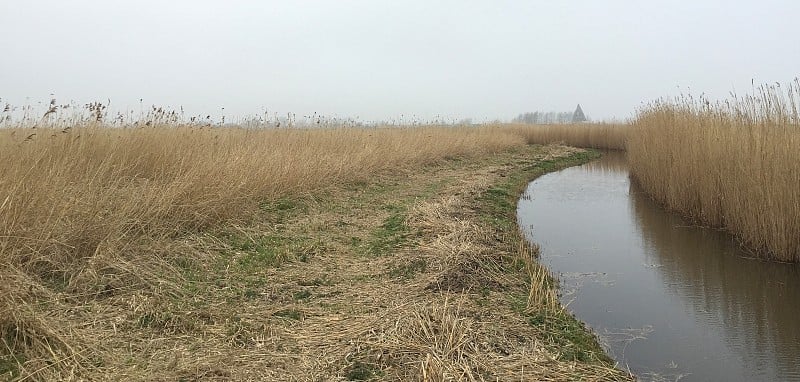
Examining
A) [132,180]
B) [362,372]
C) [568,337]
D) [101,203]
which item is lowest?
[568,337]

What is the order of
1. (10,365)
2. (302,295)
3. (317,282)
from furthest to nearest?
(317,282) → (302,295) → (10,365)

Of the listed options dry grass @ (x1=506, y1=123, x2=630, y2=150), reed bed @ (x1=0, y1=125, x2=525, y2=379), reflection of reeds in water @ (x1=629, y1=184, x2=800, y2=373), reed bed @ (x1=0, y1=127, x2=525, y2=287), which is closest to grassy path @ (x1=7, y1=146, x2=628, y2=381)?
→ reed bed @ (x1=0, y1=125, x2=525, y2=379)

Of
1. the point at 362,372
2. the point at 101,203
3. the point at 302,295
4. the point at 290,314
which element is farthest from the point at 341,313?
the point at 101,203

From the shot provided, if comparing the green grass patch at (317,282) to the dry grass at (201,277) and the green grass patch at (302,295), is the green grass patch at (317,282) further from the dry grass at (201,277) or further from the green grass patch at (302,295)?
the green grass patch at (302,295)

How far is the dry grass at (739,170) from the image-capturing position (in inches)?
206

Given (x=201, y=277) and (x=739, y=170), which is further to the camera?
(x=739, y=170)

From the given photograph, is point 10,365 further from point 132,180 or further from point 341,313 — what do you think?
point 132,180

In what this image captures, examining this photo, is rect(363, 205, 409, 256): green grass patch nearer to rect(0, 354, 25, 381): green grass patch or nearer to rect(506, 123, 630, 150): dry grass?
rect(0, 354, 25, 381): green grass patch

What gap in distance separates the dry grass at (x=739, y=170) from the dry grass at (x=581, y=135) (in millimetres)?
18642

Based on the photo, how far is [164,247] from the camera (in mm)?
4430

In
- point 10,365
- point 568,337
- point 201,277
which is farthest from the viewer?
point 201,277

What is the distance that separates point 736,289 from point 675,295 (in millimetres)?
639

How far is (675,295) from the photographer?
4.90m

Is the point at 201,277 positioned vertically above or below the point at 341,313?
above
